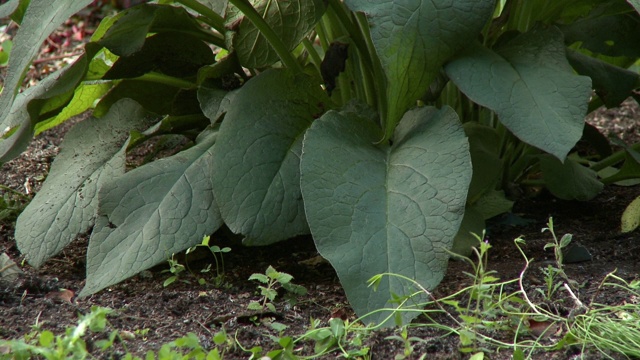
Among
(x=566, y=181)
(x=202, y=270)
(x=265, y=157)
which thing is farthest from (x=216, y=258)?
(x=566, y=181)

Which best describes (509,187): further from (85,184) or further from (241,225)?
(85,184)

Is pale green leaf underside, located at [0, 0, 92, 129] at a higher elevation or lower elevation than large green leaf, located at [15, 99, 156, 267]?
higher

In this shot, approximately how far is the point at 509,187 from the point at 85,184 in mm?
1239

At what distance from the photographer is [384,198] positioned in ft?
5.75

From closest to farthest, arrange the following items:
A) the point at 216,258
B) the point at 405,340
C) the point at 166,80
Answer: the point at 405,340, the point at 216,258, the point at 166,80

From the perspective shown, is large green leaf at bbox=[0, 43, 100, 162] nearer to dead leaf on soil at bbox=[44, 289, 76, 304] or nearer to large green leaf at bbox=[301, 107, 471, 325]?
dead leaf on soil at bbox=[44, 289, 76, 304]

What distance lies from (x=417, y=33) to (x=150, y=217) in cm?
78

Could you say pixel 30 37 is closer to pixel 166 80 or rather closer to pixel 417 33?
pixel 166 80

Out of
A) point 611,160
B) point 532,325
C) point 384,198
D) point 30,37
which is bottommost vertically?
point 611,160

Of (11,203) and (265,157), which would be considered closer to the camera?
(265,157)

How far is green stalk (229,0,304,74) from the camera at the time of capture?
1.98 m

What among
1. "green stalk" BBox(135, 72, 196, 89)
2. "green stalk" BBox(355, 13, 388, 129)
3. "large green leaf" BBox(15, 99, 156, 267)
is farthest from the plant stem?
"large green leaf" BBox(15, 99, 156, 267)

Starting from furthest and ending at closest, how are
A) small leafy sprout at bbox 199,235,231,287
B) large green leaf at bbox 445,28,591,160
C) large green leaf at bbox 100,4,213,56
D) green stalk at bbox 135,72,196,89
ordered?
1. green stalk at bbox 135,72,196,89
2. large green leaf at bbox 100,4,213,56
3. small leafy sprout at bbox 199,235,231,287
4. large green leaf at bbox 445,28,591,160

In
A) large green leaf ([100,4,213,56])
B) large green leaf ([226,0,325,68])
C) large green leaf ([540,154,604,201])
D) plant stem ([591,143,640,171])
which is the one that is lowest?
plant stem ([591,143,640,171])
